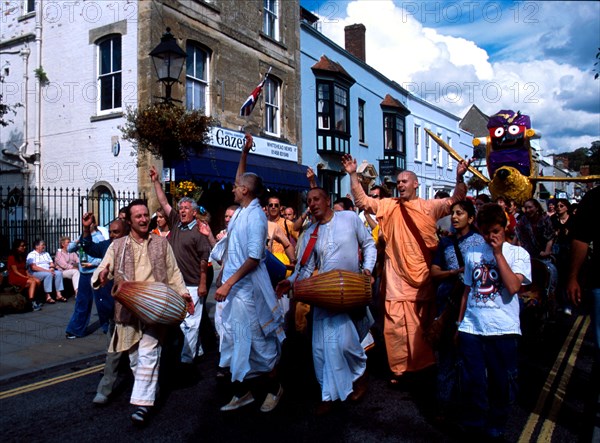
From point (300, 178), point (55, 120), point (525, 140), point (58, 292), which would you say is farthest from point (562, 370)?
point (55, 120)

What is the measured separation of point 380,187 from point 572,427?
397 centimetres

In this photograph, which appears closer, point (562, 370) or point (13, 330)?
point (562, 370)

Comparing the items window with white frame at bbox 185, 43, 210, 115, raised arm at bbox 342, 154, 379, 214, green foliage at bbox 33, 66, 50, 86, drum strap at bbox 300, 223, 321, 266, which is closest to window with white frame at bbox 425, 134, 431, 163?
window with white frame at bbox 185, 43, 210, 115

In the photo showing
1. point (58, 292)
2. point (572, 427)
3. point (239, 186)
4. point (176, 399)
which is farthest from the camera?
point (58, 292)

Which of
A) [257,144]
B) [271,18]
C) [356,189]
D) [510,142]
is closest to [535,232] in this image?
[510,142]

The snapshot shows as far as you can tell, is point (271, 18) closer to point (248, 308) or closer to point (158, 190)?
point (158, 190)

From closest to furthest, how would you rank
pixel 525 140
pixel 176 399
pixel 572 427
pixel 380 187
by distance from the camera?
1. pixel 572 427
2. pixel 176 399
3. pixel 380 187
4. pixel 525 140

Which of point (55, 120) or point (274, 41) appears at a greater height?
point (274, 41)

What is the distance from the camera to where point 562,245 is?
9.56 metres

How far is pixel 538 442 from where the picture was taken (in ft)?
13.1

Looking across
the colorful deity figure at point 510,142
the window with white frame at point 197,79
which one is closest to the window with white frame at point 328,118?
the window with white frame at point 197,79

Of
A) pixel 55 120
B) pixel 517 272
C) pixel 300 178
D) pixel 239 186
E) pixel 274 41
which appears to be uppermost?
pixel 274 41

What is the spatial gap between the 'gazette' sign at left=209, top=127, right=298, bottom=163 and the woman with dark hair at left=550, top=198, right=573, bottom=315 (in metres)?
8.26

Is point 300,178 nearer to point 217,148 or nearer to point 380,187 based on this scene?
point 217,148
